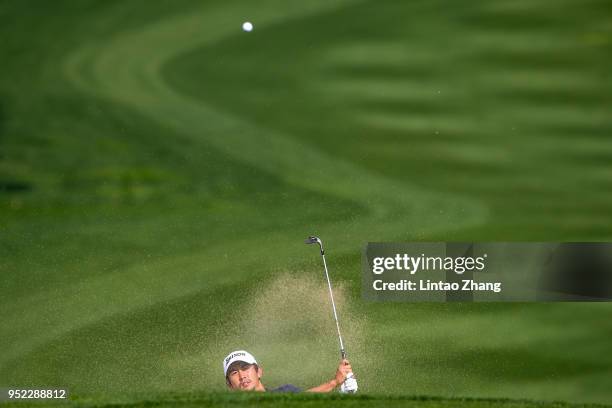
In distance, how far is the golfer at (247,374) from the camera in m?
3.48

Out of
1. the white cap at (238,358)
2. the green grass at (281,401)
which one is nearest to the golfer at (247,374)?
the white cap at (238,358)

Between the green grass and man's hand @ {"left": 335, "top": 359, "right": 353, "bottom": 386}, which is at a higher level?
man's hand @ {"left": 335, "top": 359, "right": 353, "bottom": 386}

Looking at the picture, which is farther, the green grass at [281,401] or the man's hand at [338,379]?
the man's hand at [338,379]

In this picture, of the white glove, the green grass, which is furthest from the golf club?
the green grass

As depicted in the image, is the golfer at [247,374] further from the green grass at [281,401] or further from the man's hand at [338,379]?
the green grass at [281,401]

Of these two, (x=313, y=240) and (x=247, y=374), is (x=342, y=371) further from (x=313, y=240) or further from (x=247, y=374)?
(x=313, y=240)

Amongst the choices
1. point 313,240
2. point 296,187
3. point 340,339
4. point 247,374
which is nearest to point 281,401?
point 247,374

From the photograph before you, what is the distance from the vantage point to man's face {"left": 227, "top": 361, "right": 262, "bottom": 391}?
3475mm

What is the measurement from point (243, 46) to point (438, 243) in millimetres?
1216

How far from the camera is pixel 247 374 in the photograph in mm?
3494

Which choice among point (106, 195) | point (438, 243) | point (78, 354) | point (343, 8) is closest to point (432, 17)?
point (343, 8)

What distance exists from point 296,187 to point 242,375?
0.83m

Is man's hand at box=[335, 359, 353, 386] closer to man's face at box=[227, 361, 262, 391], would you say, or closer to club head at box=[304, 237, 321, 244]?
man's face at box=[227, 361, 262, 391]

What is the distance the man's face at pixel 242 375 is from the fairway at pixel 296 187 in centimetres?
10
